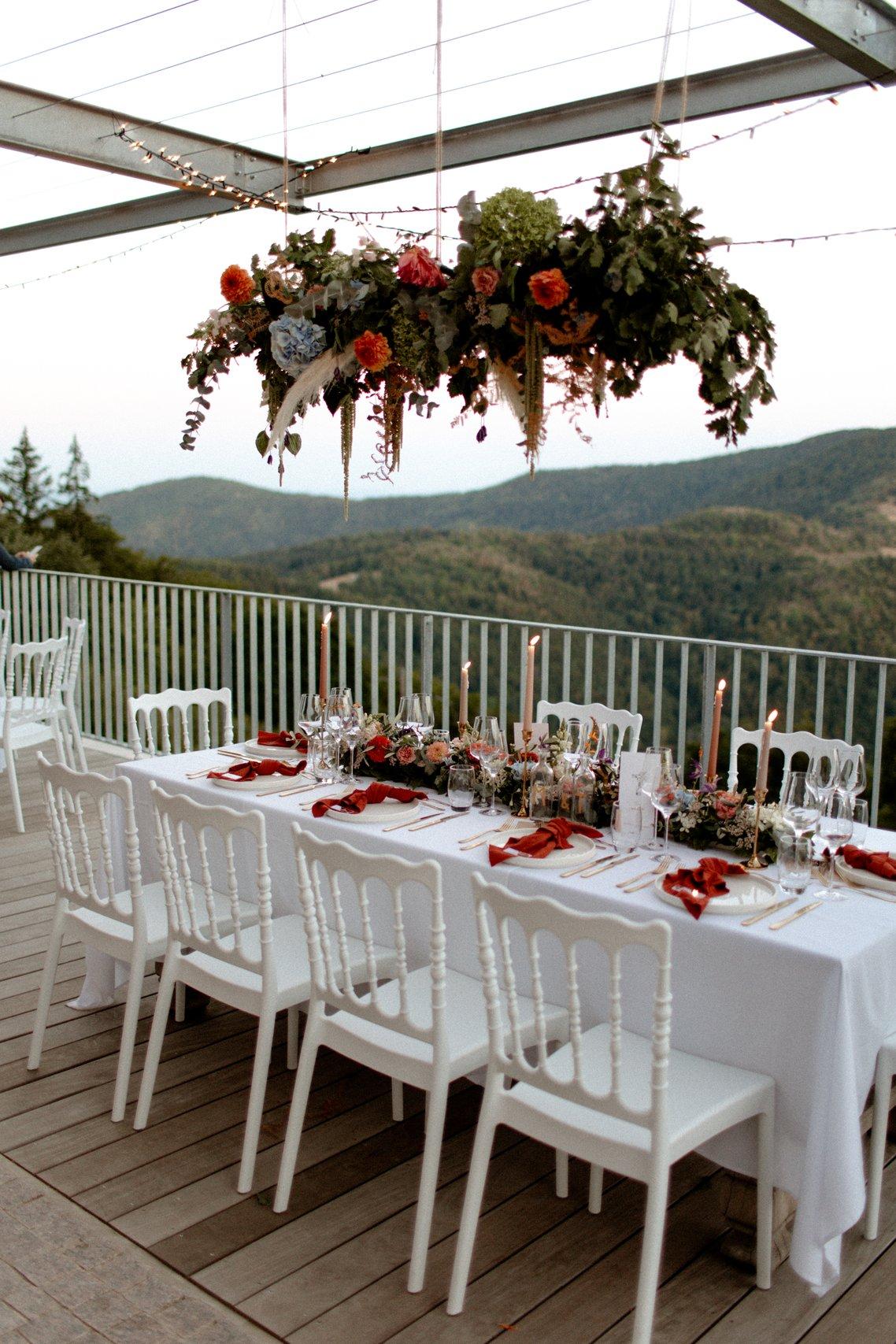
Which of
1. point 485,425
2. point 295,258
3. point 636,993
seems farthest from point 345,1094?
point 295,258

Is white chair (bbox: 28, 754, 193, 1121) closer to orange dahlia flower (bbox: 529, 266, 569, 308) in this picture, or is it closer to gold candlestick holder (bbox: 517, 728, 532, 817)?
gold candlestick holder (bbox: 517, 728, 532, 817)

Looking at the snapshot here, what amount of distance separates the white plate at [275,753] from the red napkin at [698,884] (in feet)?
5.26

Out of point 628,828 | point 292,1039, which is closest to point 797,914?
point 628,828

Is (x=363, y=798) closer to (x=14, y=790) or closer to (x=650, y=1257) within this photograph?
(x=650, y=1257)

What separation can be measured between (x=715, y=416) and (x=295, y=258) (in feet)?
4.32

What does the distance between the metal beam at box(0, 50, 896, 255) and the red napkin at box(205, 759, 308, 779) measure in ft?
8.07

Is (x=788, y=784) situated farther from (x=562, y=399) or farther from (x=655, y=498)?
(x=655, y=498)

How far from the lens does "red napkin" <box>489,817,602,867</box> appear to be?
2787 mm

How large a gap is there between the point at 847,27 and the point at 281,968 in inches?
131

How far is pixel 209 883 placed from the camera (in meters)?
2.83

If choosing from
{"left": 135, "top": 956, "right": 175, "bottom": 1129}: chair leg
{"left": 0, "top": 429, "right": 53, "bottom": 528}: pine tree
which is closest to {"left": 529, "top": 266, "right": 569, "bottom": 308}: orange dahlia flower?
{"left": 135, "top": 956, "right": 175, "bottom": 1129}: chair leg

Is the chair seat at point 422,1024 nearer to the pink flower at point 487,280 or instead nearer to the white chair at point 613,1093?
the white chair at point 613,1093

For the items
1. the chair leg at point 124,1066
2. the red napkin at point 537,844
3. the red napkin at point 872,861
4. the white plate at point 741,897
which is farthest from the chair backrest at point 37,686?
the red napkin at point 872,861

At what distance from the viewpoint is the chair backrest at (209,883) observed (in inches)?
108
